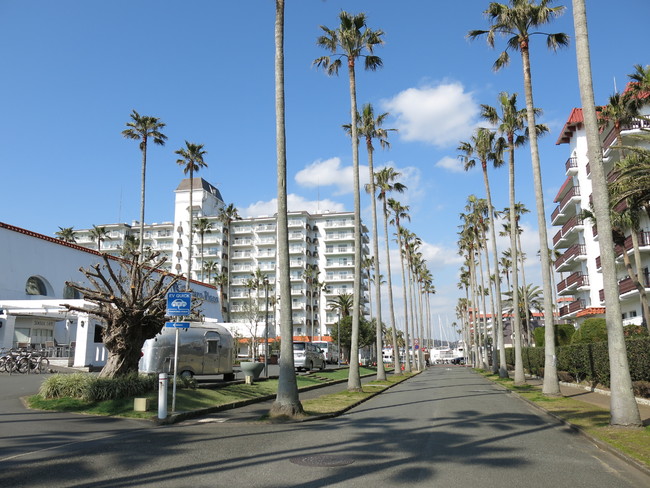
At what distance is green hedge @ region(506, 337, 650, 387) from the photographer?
17.6m

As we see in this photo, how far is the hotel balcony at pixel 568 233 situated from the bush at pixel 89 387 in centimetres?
4649

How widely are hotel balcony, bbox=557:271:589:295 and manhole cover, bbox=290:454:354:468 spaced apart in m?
49.6

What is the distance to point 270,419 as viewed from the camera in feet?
45.1

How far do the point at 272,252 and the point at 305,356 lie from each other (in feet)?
220

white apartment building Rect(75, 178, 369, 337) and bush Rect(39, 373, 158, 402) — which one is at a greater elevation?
white apartment building Rect(75, 178, 369, 337)

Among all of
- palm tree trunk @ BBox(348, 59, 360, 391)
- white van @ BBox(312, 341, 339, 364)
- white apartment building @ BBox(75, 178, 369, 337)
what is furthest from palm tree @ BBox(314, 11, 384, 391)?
white apartment building @ BBox(75, 178, 369, 337)

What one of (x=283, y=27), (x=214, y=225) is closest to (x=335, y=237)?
(x=214, y=225)

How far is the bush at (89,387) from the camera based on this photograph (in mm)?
14867

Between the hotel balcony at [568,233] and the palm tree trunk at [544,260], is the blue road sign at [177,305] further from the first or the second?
the hotel balcony at [568,233]

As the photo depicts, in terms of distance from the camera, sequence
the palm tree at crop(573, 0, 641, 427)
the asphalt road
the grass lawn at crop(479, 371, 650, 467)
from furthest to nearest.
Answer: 1. the palm tree at crop(573, 0, 641, 427)
2. the grass lawn at crop(479, 371, 650, 467)
3. the asphalt road

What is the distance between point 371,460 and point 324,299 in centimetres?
9460

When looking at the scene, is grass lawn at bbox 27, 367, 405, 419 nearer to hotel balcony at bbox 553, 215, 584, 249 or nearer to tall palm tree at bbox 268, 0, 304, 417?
tall palm tree at bbox 268, 0, 304, 417

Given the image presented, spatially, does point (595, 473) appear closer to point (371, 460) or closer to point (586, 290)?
point (371, 460)

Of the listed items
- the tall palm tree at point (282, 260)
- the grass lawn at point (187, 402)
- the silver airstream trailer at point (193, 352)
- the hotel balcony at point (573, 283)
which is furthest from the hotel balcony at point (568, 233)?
the tall palm tree at point (282, 260)
